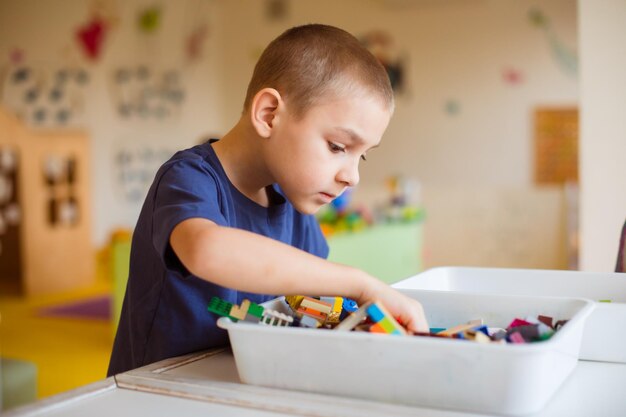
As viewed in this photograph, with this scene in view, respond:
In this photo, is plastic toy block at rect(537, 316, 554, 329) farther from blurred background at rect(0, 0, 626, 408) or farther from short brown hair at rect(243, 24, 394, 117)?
blurred background at rect(0, 0, 626, 408)

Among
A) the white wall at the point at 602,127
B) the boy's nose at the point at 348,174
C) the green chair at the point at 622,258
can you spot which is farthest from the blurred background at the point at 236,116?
the boy's nose at the point at 348,174

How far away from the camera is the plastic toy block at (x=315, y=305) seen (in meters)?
0.72

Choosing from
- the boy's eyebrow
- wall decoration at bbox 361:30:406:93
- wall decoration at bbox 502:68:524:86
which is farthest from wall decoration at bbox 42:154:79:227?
the boy's eyebrow

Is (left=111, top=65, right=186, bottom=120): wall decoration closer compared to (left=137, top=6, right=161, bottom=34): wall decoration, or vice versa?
(left=111, top=65, right=186, bottom=120): wall decoration

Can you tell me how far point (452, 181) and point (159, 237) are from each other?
4.40 meters

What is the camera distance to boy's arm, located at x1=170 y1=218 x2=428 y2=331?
630mm

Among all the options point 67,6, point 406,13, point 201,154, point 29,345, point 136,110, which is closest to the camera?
point 201,154

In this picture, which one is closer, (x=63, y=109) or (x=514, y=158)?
(x=63, y=109)

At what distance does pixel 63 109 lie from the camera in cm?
425

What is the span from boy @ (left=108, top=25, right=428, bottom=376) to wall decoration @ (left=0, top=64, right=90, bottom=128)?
11.5 feet

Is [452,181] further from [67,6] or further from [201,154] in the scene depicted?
[201,154]

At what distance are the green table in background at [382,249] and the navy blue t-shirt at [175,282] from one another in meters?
2.15

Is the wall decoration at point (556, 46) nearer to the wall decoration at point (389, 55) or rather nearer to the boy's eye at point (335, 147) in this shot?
the wall decoration at point (389, 55)

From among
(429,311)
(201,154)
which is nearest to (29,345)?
(201,154)
